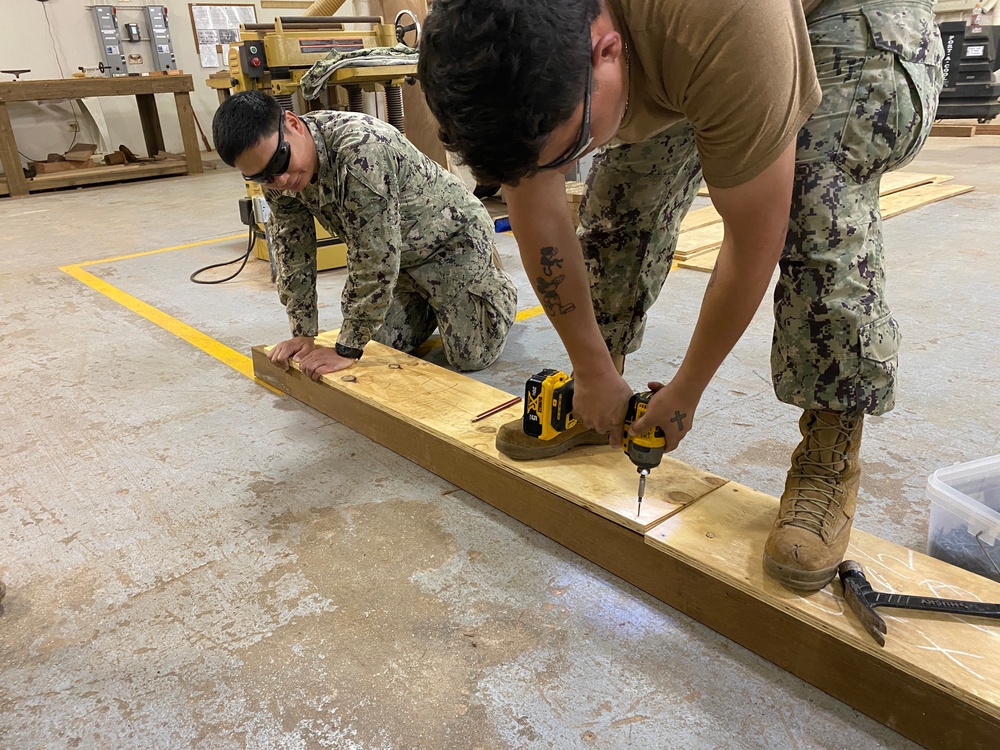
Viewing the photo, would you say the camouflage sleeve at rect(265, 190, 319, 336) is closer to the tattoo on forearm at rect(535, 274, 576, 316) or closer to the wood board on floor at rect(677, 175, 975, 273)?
the tattoo on forearm at rect(535, 274, 576, 316)

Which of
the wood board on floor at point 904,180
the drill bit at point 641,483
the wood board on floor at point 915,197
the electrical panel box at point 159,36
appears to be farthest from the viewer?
the electrical panel box at point 159,36

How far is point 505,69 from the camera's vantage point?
848mm

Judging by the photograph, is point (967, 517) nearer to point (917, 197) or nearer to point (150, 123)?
point (917, 197)

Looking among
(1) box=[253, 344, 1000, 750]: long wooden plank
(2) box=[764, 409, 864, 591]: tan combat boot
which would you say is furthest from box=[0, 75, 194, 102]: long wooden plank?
(2) box=[764, 409, 864, 591]: tan combat boot

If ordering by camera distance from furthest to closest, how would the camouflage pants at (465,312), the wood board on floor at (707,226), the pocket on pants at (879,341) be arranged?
the wood board on floor at (707,226)
the camouflage pants at (465,312)
the pocket on pants at (879,341)

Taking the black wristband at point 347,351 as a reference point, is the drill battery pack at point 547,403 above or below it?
above

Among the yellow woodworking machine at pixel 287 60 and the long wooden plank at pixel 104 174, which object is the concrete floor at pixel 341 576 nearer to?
the yellow woodworking machine at pixel 287 60

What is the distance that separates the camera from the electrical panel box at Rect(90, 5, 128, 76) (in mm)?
8797

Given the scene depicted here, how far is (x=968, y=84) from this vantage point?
8.53 metres

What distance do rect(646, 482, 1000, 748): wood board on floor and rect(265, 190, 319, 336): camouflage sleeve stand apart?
156 cm

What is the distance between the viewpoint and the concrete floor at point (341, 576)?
130 cm

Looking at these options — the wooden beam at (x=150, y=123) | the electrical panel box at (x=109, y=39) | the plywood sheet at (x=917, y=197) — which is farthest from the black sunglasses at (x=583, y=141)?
the electrical panel box at (x=109, y=39)

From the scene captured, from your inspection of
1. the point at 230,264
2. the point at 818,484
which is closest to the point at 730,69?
the point at 818,484

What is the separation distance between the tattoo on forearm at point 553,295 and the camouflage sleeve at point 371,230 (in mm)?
1007
